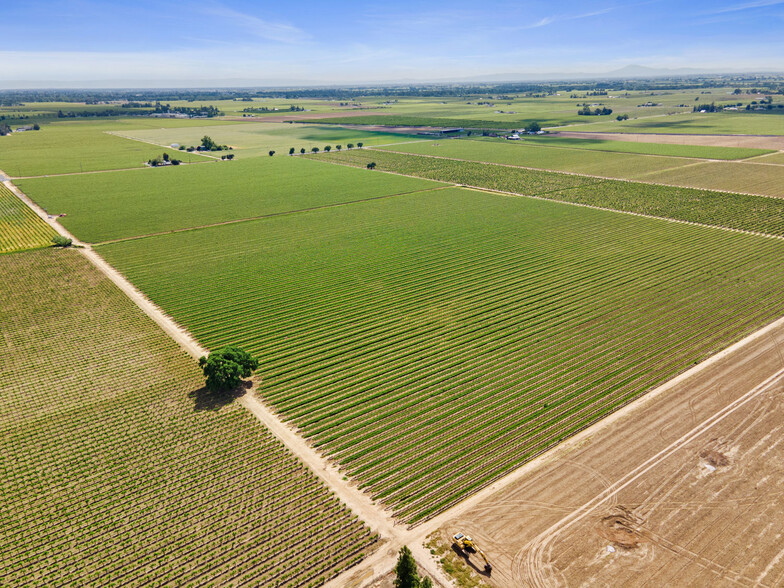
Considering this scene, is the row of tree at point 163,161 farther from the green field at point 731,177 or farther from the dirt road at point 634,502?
the green field at point 731,177

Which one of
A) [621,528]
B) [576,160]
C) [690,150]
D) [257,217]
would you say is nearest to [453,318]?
[621,528]

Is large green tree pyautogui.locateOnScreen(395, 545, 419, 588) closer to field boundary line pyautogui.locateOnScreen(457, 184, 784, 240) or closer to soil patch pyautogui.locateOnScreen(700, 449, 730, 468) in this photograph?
soil patch pyautogui.locateOnScreen(700, 449, 730, 468)


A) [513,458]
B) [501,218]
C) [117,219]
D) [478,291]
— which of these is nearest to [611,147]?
[501,218]

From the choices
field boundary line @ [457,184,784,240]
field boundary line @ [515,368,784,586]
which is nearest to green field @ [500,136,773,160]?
field boundary line @ [457,184,784,240]

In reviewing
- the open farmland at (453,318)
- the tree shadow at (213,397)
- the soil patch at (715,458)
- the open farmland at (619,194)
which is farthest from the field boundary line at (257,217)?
the soil patch at (715,458)

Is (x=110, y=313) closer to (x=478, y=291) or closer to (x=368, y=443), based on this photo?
(x=368, y=443)
